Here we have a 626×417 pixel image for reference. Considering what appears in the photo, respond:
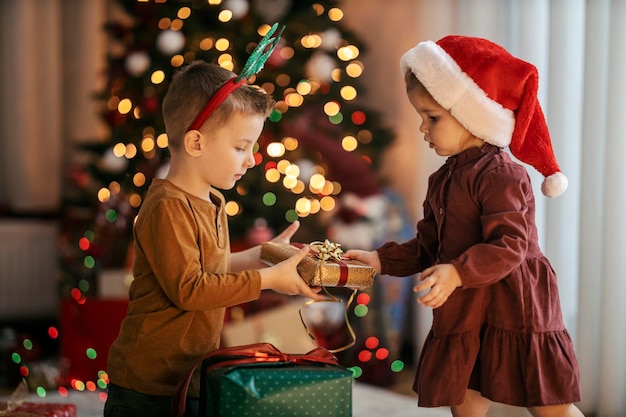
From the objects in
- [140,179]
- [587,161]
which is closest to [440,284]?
[587,161]

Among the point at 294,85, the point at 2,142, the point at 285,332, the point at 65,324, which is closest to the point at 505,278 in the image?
the point at 285,332

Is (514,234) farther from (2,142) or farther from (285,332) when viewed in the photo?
(2,142)

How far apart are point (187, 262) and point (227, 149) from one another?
283mm

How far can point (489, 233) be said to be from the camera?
176 centimetres

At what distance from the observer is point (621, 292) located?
113 inches

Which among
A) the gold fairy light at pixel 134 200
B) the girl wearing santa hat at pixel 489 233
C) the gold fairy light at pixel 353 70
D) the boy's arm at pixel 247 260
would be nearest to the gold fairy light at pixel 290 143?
the gold fairy light at pixel 353 70

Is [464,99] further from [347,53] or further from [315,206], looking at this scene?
[347,53]

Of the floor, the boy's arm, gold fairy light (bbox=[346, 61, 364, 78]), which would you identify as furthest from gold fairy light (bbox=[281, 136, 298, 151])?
the boy's arm

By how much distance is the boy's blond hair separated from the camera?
6.18 feet

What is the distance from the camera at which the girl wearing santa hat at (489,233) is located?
5.85 ft

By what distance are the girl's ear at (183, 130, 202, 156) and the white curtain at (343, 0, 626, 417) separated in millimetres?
1621

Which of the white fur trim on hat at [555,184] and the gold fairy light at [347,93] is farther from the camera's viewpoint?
the gold fairy light at [347,93]

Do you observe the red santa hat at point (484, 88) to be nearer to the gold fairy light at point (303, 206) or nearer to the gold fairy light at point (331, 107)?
the gold fairy light at point (303, 206)

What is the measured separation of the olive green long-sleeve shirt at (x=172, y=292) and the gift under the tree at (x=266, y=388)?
11 centimetres
